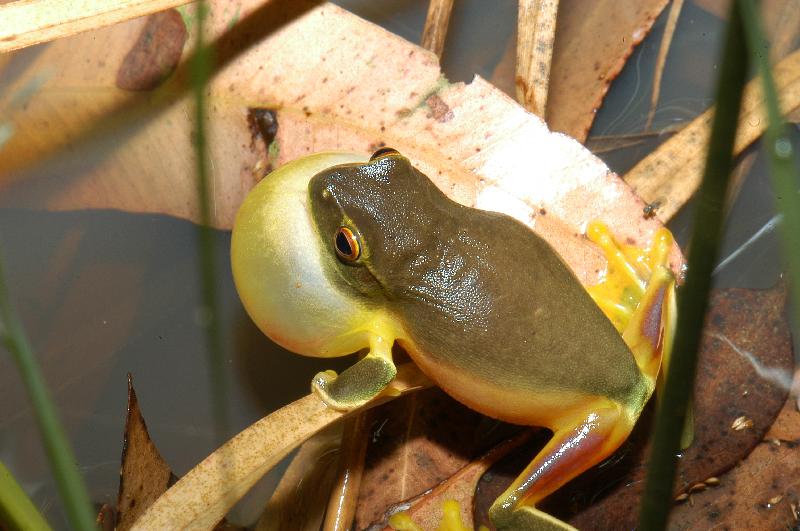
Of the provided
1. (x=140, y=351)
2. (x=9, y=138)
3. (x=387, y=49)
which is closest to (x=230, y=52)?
(x=387, y=49)

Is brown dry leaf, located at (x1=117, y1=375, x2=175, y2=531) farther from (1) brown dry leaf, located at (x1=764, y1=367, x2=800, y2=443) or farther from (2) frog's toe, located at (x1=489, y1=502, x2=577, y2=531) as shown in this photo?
(1) brown dry leaf, located at (x1=764, y1=367, x2=800, y2=443)

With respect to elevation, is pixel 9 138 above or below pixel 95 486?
above

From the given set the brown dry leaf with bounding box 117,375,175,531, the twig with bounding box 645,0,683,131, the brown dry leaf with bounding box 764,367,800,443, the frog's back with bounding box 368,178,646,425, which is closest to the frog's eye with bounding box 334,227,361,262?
the frog's back with bounding box 368,178,646,425

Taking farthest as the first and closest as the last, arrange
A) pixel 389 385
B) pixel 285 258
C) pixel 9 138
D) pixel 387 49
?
pixel 9 138 < pixel 387 49 < pixel 389 385 < pixel 285 258

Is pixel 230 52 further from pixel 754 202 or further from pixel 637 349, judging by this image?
pixel 754 202

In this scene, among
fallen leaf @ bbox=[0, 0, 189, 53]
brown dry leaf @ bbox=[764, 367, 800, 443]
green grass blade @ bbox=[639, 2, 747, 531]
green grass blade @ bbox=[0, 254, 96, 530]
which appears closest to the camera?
green grass blade @ bbox=[639, 2, 747, 531]

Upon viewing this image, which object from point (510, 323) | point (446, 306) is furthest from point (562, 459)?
point (446, 306)
